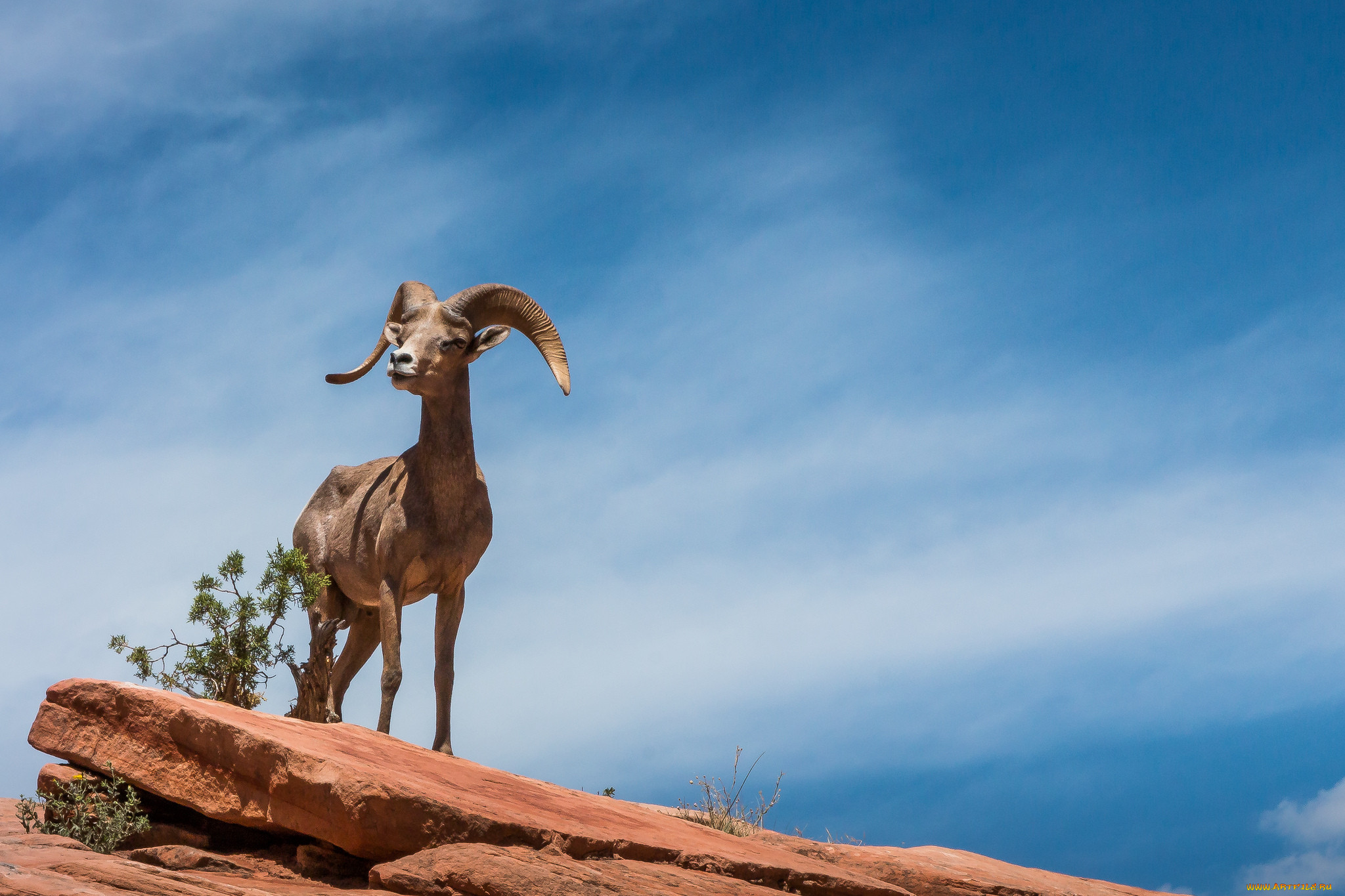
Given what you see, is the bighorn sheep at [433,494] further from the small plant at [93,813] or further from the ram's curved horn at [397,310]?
the small plant at [93,813]

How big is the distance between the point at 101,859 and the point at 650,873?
10.3 feet

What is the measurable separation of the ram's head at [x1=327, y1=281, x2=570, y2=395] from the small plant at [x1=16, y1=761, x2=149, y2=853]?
3970 millimetres

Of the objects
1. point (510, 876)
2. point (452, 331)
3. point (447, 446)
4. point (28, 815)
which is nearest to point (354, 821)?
point (510, 876)

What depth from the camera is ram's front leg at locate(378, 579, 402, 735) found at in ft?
32.7

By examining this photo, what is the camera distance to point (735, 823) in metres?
11.1

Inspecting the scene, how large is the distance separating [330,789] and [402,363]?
4.20 meters

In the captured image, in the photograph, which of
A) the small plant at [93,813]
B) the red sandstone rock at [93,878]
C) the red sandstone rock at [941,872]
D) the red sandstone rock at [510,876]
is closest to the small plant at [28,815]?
the small plant at [93,813]

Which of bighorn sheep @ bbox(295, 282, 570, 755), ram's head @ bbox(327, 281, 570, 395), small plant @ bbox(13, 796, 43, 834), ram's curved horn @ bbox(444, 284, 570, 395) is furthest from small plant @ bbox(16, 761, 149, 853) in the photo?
ram's curved horn @ bbox(444, 284, 570, 395)

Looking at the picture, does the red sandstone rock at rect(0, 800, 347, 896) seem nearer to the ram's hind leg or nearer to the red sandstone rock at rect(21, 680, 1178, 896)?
the red sandstone rock at rect(21, 680, 1178, 896)

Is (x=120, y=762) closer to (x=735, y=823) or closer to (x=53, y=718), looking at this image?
(x=53, y=718)

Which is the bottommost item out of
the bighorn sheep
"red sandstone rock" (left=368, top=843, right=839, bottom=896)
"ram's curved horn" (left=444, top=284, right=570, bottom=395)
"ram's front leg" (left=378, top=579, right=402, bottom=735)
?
"red sandstone rock" (left=368, top=843, right=839, bottom=896)

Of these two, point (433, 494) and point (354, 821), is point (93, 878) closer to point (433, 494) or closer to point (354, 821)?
point (354, 821)

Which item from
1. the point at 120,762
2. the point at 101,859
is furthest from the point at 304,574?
the point at 101,859

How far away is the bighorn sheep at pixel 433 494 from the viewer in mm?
10141
